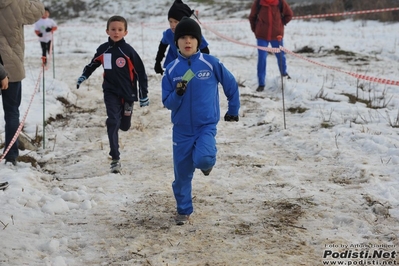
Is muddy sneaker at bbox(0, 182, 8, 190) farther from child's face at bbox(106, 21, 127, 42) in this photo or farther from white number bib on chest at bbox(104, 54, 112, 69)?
child's face at bbox(106, 21, 127, 42)

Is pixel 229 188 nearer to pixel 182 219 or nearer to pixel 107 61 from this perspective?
pixel 182 219

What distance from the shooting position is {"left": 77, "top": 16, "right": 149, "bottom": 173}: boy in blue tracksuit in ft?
19.2

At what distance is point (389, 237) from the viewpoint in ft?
12.8

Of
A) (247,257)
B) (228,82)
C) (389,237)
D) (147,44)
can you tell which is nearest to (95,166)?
(228,82)

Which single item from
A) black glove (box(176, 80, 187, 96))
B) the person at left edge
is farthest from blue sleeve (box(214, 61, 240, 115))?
the person at left edge

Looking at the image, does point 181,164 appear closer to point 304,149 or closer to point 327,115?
point 304,149

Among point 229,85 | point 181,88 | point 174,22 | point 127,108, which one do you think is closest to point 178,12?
point 174,22

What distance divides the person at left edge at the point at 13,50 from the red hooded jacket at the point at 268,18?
18.0 ft

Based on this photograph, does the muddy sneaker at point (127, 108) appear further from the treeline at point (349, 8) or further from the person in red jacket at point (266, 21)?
the treeline at point (349, 8)

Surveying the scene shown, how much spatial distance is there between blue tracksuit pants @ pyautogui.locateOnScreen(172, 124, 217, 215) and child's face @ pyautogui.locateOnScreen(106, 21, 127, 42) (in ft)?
6.46

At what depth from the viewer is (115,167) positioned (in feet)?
19.4

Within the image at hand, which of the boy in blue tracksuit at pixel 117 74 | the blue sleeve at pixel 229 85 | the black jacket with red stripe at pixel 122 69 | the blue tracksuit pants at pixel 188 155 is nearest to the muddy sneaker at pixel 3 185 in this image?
the boy in blue tracksuit at pixel 117 74

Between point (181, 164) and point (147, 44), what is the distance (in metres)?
14.8

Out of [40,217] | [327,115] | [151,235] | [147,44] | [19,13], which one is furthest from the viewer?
[147,44]
